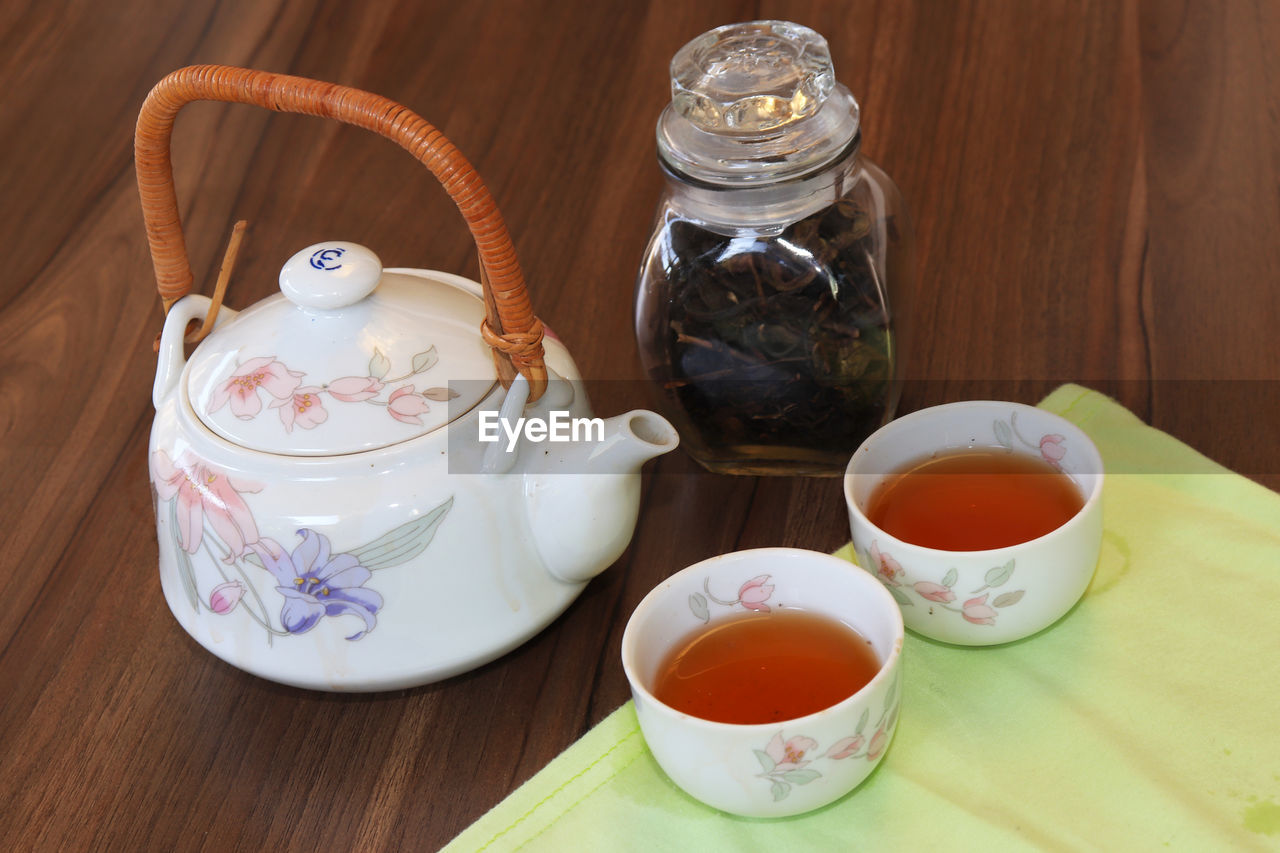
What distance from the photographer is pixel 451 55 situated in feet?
4.38

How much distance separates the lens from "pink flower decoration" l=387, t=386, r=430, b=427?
2.22 feet

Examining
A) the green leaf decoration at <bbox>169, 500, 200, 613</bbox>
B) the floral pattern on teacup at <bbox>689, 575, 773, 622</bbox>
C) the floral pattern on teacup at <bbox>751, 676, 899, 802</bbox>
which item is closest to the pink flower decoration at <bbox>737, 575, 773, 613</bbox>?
the floral pattern on teacup at <bbox>689, 575, 773, 622</bbox>

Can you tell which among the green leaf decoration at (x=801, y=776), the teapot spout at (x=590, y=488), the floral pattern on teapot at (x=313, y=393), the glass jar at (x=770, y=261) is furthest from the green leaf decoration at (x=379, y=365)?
the green leaf decoration at (x=801, y=776)

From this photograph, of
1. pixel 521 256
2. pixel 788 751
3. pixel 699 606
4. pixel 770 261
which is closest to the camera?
pixel 788 751

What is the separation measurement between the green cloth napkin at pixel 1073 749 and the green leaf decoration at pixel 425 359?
0.76ft

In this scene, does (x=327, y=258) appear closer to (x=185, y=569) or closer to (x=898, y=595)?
(x=185, y=569)

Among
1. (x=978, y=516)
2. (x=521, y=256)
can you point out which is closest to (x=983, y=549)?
(x=978, y=516)

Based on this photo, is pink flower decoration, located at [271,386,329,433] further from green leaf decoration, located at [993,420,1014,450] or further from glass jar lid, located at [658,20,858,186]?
green leaf decoration, located at [993,420,1014,450]

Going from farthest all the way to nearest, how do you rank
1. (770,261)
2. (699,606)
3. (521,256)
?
(521,256), (770,261), (699,606)

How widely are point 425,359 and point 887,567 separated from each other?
293 millimetres

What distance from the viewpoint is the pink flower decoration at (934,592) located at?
0.66 metres

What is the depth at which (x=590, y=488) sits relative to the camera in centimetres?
70

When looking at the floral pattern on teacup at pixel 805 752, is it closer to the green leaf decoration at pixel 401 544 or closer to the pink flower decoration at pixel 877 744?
the pink flower decoration at pixel 877 744

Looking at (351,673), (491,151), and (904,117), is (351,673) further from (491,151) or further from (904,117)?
(904,117)
